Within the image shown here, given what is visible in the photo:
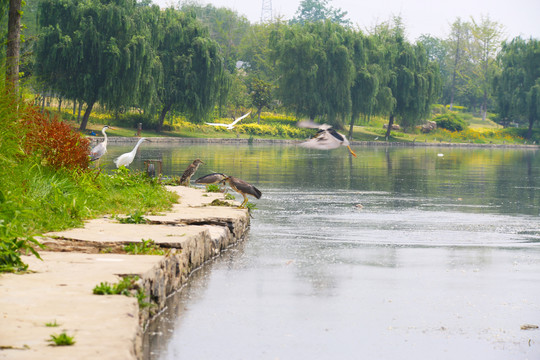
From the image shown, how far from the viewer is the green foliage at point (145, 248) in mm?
7898

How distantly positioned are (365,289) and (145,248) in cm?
238

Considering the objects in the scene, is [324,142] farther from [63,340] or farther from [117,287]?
[63,340]

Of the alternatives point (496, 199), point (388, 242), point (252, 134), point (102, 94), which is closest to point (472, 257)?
point (388, 242)

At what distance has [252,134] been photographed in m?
66.6

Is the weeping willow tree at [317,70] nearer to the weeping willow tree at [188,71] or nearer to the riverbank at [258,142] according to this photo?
the riverbank at [258,142]

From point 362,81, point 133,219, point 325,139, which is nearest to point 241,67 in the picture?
point 362,81

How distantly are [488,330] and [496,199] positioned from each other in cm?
1320

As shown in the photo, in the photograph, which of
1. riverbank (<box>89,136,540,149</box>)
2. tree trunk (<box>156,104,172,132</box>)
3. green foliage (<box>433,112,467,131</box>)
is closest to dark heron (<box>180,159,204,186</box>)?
riverbank (<box>89,136,540,149</box>)

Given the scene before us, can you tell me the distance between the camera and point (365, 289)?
820 centimetres

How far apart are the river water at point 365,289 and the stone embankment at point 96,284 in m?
0.32

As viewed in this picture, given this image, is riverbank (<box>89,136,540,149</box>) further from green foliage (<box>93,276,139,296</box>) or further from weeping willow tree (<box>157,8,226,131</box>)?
green foliage (<box>93,276,139,296</box>)

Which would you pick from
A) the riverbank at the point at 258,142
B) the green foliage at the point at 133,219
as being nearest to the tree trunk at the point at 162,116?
the riverbank at the point at 258,142

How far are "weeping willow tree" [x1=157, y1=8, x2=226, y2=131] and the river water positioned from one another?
Result: 39.8 metres

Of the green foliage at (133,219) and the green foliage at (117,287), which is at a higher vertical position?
the green foliage at (117,287)
